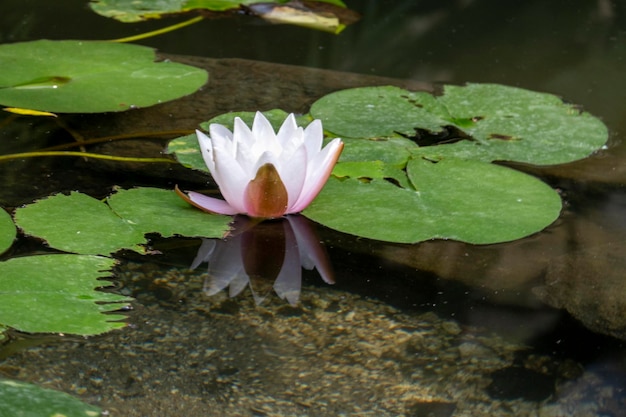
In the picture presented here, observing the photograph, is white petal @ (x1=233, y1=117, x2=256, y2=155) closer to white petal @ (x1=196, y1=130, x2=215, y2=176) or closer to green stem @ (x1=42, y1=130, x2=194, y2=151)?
white petal @ (x1=196, y1=130, x2=215, y2=176)

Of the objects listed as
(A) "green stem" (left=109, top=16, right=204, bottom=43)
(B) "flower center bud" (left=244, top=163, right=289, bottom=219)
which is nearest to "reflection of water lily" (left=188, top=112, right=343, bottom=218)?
(B) "flower center bud" (left=244, top=163, right=289, bottom=219)

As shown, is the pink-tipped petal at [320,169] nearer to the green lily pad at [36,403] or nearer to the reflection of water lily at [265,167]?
the reflection of water lily at [265,167]

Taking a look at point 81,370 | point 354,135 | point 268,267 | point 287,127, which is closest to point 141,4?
point 354,135

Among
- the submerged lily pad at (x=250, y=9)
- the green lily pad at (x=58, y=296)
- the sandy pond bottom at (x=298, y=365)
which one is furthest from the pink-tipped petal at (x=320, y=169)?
the submerged lily pad at (x=250, y=9)

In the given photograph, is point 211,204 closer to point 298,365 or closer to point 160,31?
point 298,365

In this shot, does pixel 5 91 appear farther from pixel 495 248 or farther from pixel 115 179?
pixel 495 248

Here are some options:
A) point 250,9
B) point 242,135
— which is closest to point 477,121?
point 242,135
